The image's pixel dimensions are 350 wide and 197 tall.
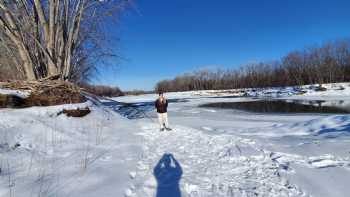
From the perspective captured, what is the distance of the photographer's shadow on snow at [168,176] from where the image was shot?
293 cm

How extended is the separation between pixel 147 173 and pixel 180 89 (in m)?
122

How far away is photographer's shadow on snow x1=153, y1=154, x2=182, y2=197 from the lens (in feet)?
9.62

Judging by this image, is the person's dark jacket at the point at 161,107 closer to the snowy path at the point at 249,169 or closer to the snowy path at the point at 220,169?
the snowy path at the point at 220,169

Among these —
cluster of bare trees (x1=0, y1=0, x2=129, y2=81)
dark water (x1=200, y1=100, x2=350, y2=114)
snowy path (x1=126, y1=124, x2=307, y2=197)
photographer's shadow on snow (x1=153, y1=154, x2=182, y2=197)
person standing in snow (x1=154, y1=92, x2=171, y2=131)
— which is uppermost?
cluster of bare trees (x1=0, y1=0, x2=129, y2=81)

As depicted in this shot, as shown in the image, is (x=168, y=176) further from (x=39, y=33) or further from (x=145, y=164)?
(x=39, y=33)

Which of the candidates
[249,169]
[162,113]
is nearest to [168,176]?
[249,169]

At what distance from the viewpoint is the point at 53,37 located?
6527mm

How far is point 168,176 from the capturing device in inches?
137

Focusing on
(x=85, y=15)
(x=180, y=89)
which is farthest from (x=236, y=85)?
(x=85, y=15)

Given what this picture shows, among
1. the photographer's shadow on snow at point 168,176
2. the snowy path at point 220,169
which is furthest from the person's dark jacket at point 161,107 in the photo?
the photographer's shadow on snow at point 168,176

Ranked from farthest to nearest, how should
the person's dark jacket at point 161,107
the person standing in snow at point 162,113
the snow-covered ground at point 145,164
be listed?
the person's dark jacket at point 161,107, the person standing in snow at point 162,113, the snow-covered ground at point 145,164

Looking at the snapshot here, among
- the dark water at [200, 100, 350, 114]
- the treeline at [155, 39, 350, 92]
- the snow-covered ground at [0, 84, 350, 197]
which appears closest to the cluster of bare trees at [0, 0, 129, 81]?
the snow-covered ground at [0, 84, 350, 197]

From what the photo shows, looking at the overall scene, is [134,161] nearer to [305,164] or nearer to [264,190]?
[264,190]

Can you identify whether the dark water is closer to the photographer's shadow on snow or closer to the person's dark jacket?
the person's dark jacket
